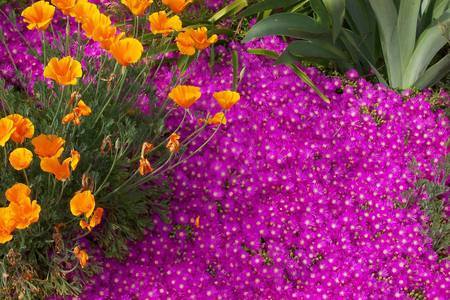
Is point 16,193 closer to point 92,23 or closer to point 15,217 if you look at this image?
point 15,217

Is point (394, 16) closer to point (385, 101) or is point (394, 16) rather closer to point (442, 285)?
point (385, 101)

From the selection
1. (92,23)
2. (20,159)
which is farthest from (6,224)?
(92,23)

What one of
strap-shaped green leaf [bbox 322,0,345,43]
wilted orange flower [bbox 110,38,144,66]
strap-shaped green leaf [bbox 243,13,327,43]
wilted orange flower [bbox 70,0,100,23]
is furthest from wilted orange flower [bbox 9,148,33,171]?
strap-shaped green leaf [bbox 322,0,345,43]

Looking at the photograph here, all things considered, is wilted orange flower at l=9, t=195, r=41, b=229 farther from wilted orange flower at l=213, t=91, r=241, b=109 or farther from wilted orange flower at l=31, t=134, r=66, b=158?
wilted orange flower at l=213, t=91, r=241, b=109

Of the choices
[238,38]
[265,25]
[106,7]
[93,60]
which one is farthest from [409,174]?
[106,7]

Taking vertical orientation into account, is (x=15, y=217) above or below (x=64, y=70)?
below

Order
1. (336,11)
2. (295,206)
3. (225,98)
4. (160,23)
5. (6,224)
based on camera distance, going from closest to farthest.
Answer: (6,224) → (225,98) → (160,23) → (295,206) → (336,11)

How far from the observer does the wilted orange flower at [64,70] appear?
184cm

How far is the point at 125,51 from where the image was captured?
6.32ft

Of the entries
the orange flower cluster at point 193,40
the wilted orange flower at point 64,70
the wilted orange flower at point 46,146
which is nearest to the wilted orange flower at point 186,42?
the orange flower cluster at point 193,40

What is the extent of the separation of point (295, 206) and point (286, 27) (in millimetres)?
861

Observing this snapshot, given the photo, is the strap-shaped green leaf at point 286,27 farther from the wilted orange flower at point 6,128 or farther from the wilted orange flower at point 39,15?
the wilted orange flower at point 6,128

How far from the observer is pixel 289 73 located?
298cm

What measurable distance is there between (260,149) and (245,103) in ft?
0.86
